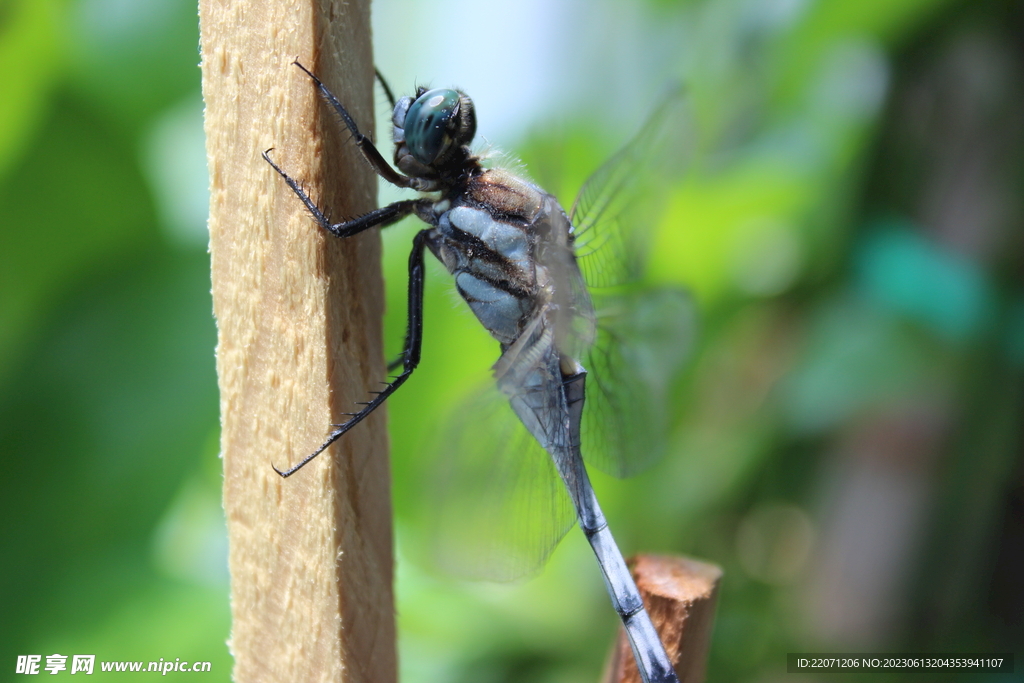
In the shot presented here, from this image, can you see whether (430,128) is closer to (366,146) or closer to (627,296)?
(366,146)

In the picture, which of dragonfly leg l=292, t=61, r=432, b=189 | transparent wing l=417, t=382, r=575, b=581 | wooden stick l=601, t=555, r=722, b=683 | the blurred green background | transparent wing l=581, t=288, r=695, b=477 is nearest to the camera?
dragonfly leg l=292, t=61, r=432, b=189

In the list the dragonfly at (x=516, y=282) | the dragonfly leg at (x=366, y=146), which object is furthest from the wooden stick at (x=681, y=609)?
the dragonfly leg at (x=366, y=146)

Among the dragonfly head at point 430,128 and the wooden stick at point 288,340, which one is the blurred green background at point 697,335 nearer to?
the dragonfly head at point 430,128

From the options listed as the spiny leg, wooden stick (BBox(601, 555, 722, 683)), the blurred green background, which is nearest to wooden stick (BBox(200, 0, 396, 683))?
the spiny leg

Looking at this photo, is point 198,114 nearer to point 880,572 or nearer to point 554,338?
point 554,338

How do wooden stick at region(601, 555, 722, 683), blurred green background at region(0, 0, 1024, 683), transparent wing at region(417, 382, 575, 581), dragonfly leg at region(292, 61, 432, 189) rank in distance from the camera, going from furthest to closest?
blurred green background at region(0, 0, 1024, 683), transparent wing at region(417, 382, 575, 581), wooden stick at region(601, 555, 722, 683), dragonfly leg at region(292, 61, 432, 189)

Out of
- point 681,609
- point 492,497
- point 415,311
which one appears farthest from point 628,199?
point 681,609

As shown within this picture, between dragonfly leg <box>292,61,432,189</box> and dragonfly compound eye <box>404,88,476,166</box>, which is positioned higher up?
dragonfly compound eye <box>404,88,476,166</box>

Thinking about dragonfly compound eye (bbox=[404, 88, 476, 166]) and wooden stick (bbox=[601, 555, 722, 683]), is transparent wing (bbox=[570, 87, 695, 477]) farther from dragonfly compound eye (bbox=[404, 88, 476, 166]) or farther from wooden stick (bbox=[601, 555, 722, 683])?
wooden stick (bbox=[601, 555, 722, 683])
